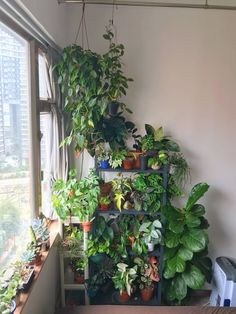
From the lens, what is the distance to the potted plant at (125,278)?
227 centimetres

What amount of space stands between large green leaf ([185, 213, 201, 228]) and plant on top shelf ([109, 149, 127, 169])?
731mm

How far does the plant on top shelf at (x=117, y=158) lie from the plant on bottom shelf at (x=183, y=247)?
1.79ft

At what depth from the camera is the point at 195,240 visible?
7.19 ft

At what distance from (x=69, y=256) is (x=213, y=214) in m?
1.41

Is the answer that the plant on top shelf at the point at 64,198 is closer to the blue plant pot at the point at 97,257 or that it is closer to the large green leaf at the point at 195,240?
the blue plant pot at the point at 97,257

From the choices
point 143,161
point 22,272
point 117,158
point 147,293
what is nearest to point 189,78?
point 143,161

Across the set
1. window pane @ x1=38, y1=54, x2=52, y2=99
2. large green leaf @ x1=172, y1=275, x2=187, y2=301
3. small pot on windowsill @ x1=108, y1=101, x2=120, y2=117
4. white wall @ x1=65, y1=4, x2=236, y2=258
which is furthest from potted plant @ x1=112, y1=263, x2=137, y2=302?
window pane @ x1=38, y1=54, x2=52, y2=99

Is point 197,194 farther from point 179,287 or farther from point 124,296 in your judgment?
point 124,296

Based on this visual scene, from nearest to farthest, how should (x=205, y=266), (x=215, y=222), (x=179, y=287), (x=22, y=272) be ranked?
(x=22, y=272), (x=179, y=287), (x=205, y=266), (x=215, y=222)

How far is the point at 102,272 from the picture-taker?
238 cm

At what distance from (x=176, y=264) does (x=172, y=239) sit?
0.67ft

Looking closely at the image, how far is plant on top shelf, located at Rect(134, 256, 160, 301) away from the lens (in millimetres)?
2332

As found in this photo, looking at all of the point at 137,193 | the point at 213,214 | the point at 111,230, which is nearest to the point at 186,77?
the point at 137,193

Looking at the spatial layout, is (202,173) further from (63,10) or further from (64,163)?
(63,10)
